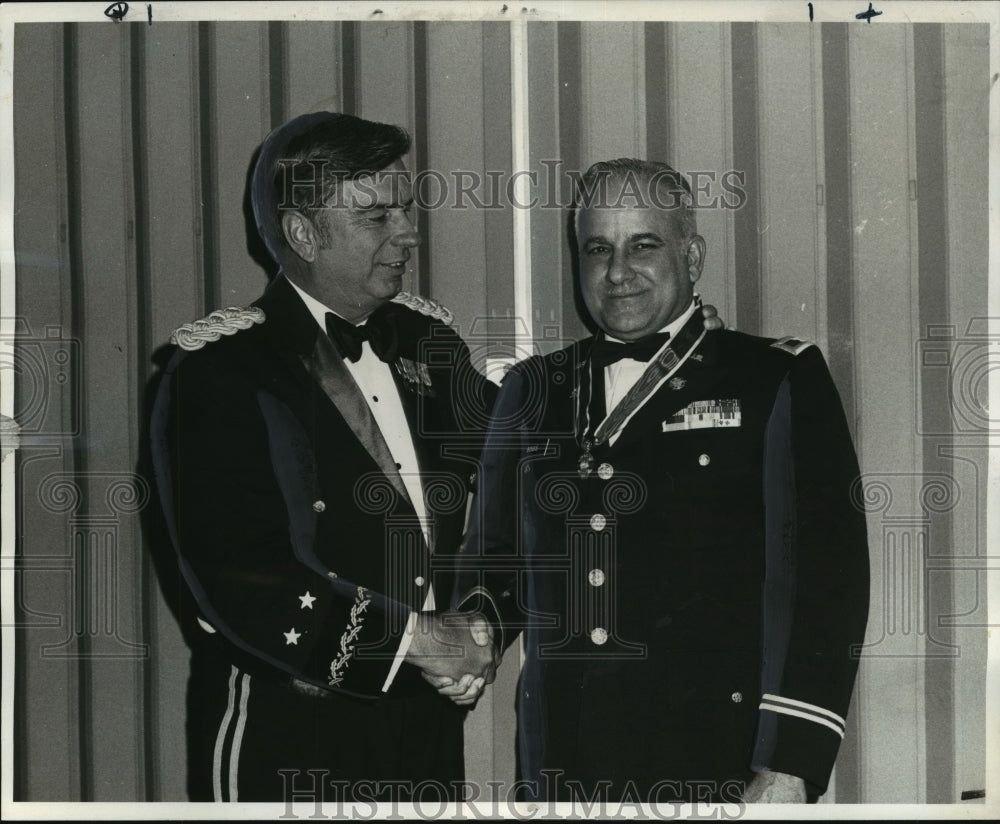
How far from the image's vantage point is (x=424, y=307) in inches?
102

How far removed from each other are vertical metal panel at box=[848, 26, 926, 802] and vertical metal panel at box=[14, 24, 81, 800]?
201 centimetres

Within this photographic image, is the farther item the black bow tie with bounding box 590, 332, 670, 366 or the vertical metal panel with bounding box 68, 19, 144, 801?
the vertical metal panel with bounding box 68, 19, 144, 801

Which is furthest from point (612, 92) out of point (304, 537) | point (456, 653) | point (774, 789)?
point (774, 789)

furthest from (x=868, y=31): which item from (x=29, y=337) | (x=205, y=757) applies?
(x=205, y=757)

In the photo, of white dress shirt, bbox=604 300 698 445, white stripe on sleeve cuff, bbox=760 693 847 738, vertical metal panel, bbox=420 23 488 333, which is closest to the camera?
white stripe on sleeve cuff, bbox=760 693 847 738

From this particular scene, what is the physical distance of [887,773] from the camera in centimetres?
263

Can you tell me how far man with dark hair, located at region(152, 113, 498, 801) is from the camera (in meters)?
2.46

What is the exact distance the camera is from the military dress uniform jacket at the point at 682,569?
7.97 ft

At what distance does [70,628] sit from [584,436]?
4.57 feet

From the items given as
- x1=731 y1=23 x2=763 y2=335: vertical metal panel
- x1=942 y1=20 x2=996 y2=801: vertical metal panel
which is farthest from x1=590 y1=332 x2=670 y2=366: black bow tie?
x1=942 y1=20 x2=996 y2=801: vertical metal panel

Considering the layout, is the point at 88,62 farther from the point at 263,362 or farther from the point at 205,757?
the point at 205,757

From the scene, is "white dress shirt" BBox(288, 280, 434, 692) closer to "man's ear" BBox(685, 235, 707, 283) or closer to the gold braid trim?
the gold braid trim

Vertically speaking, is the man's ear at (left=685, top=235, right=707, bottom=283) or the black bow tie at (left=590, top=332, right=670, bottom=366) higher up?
the man's ear at (left=685, top=235, right=707, bottom=283)

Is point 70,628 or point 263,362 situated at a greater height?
point 263,362
